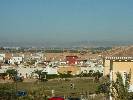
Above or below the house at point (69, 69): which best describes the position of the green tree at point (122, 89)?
above

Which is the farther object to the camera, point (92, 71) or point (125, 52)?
point (92, 71)

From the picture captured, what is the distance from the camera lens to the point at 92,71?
81.1 metres

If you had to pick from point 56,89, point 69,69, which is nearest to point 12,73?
point 69,69

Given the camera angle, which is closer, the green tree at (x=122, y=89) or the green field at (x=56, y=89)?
the green tree at (x=122, y=89)

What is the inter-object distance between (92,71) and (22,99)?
52810 mm

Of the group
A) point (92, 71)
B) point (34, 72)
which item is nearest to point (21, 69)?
point (34, 72)

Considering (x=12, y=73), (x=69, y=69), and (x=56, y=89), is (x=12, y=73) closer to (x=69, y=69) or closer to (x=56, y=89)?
(x=69, y=69)

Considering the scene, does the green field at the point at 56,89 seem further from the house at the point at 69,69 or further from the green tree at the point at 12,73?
the house at the point at 69,69

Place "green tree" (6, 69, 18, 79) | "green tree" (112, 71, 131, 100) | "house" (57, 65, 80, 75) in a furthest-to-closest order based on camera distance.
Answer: "house" (57, 65, 80, 75)
"green tree" (6, 69, 18, 79)
"green tree" (112, 71, 131, 100)

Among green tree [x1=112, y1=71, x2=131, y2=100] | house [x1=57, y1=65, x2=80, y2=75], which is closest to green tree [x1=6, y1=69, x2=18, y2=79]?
house [x1=57, y1=65, x2=80, y2=75]

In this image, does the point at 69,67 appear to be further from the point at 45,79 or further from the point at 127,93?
the point at 127,93

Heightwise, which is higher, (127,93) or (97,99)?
(127,93)

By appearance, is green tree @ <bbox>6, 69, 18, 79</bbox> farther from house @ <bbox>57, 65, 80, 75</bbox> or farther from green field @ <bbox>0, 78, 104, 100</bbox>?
house @ <bbox>57, 65, 80, 75</bbox>

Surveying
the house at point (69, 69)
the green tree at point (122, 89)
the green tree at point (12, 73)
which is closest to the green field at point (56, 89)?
the green tree at point (12, 73)
